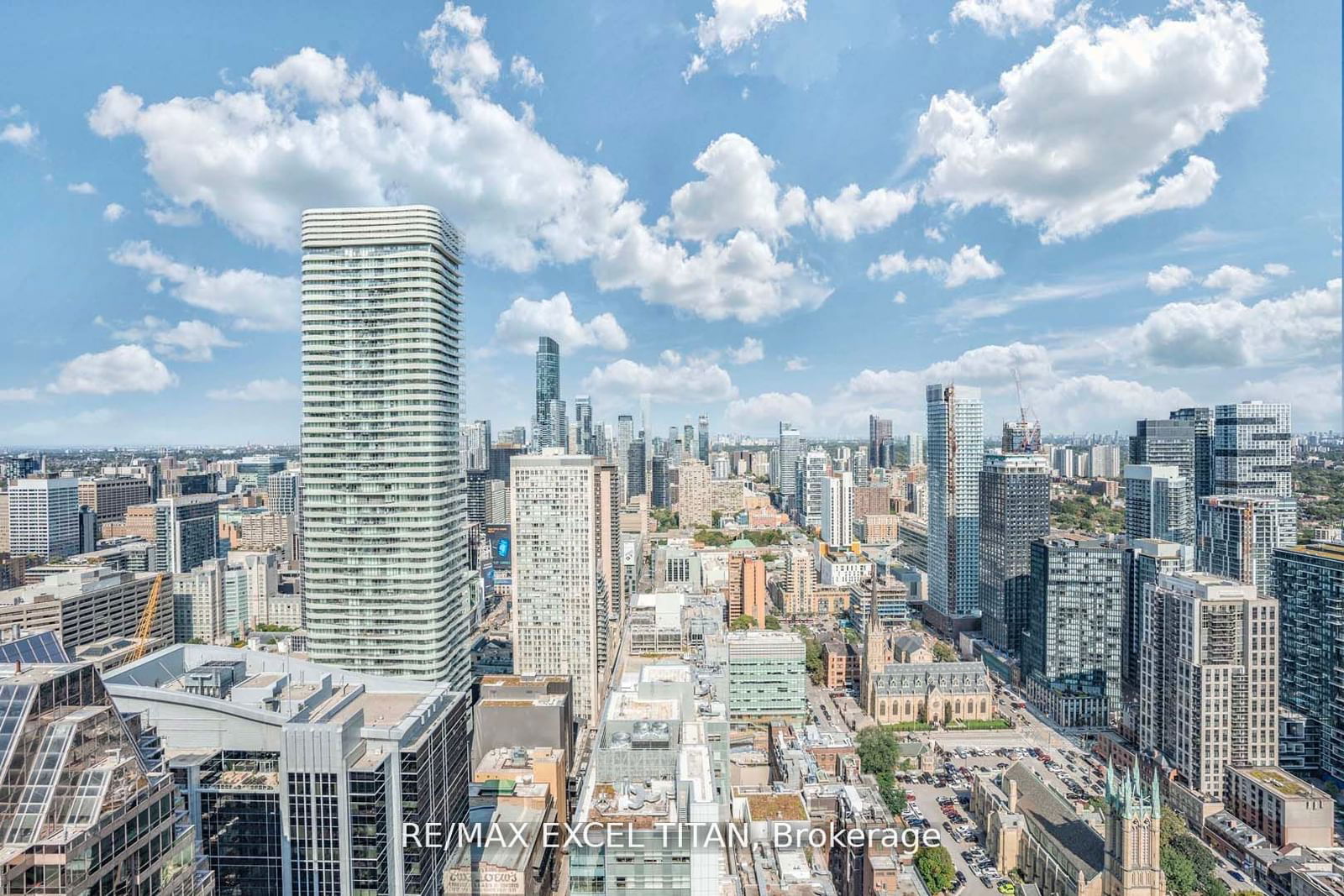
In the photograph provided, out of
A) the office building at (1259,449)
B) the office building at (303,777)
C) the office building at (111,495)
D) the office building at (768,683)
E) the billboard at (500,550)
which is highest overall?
the office building at (1259,449)

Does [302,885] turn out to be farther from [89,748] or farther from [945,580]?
[945,580]

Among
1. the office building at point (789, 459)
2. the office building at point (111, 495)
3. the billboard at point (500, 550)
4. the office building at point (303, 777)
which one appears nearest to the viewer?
the office building at point (303, 777)

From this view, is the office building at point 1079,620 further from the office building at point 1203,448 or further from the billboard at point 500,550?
the billboard at point 500,550

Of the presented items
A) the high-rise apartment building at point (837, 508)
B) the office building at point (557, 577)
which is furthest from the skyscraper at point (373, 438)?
the high-rise apartment building at point (837, 508)

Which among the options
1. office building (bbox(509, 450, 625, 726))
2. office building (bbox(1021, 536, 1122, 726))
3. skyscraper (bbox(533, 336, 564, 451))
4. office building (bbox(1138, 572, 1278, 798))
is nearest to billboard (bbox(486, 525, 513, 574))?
skyscraper (bbox(533, 336, 564, 451))

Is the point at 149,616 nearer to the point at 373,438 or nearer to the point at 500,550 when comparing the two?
the point at 373,438

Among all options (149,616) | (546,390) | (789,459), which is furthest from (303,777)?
(789,459)
